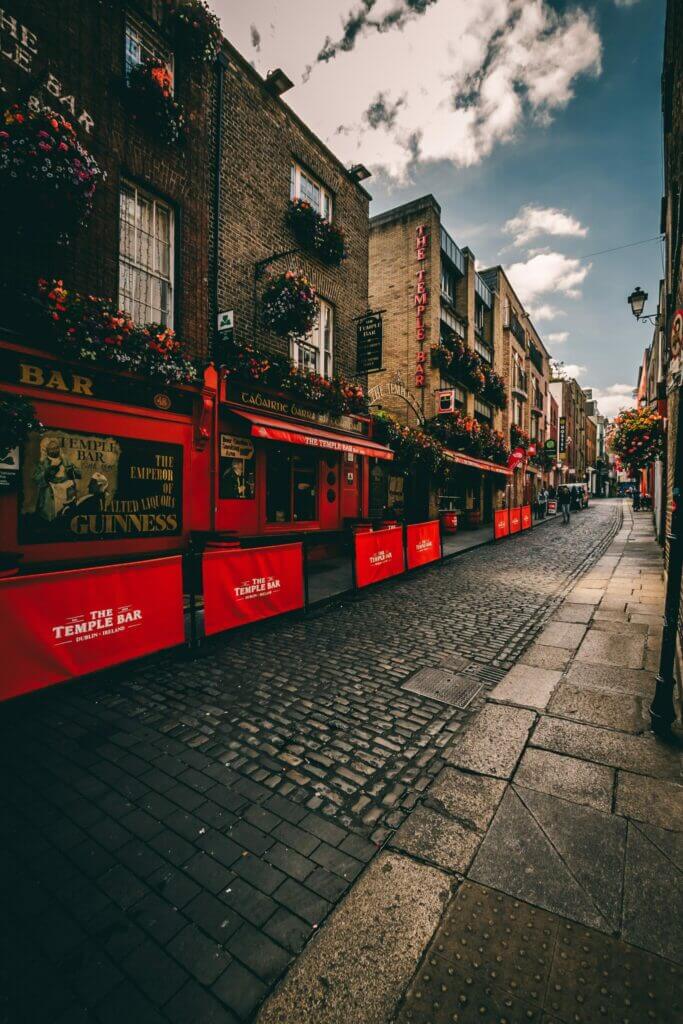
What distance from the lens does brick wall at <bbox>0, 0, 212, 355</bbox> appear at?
21.6 feet

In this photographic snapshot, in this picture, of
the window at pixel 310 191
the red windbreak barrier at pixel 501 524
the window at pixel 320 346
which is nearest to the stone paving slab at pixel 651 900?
the window at pixel 320 346

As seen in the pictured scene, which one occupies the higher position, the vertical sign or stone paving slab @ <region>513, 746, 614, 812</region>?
the vertical sign

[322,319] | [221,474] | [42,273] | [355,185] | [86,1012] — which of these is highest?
[355,185]

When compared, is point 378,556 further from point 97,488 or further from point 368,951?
point 368,951

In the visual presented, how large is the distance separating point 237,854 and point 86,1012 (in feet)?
2.95

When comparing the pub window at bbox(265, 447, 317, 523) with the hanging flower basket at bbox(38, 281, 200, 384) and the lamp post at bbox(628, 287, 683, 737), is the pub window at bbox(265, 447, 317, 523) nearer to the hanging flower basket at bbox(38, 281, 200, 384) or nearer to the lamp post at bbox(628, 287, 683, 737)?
the hanging flower basket at bbox(38, 281, 200, 384)

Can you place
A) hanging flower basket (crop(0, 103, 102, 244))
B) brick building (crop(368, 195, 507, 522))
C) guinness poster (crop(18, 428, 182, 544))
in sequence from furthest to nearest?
brick building (crop(368, 195, 507, 522))
guinness poster (crop(18, 428, 182, 544))
hanging flower basket (crop(0, 103, 102, 244))

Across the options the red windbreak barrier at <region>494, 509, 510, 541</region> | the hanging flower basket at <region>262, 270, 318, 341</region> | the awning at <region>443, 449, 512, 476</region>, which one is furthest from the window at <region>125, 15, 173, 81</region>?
the red windbreak barrier at <region>494, 509, 510, 541</region>

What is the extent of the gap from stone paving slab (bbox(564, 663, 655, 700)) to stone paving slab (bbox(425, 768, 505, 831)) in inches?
81.9

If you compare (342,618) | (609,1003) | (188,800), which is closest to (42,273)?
(342,618)

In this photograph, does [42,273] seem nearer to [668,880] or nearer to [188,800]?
[188,800]

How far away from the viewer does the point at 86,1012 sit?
1801 millimetres

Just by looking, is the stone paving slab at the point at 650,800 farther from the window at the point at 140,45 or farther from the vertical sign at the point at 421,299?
the vertical sign at the point at 421,299

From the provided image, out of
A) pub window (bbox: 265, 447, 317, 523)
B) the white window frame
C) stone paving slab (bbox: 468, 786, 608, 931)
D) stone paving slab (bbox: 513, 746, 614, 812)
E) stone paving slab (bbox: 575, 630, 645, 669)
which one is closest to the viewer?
stone paving slab (bbox: 468, 786, 608, 931)
